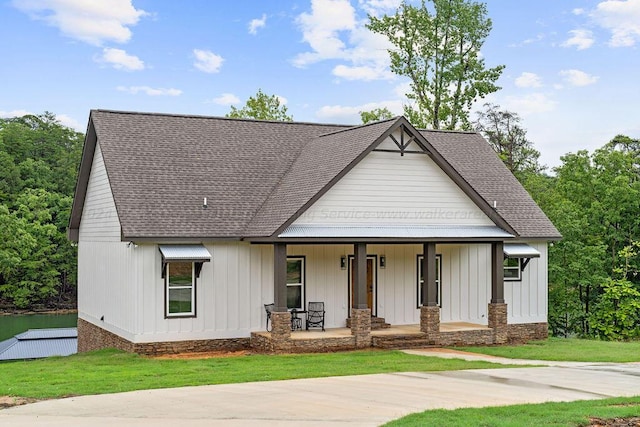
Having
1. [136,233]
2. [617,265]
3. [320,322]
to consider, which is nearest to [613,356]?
[320,322]

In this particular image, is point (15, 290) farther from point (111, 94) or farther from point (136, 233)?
point (136, 233)

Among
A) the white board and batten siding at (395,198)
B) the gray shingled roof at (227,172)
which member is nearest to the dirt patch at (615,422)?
the gray shingled roof at (227,172)

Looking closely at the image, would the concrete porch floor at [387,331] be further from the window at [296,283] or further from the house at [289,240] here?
the window at [296,283]

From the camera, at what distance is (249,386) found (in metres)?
14.2

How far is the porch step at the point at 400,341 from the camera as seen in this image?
68.6 ft

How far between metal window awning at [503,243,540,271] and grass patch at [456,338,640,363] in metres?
2.54

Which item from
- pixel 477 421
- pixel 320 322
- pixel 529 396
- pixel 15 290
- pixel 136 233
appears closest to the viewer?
pixel 477 421

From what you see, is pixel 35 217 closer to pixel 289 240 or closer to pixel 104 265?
pixel 104 265

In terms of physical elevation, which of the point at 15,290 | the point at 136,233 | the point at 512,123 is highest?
the point at 512,123

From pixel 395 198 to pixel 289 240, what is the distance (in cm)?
332

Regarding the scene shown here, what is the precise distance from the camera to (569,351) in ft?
70.1

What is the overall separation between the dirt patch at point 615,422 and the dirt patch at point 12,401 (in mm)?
8340

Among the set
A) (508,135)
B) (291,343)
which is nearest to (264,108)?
(508,135)

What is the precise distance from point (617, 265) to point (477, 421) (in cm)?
2652
